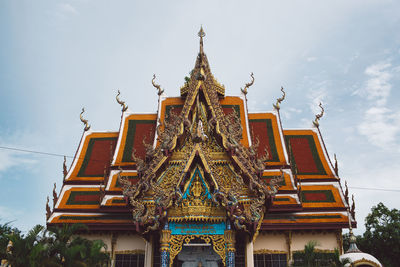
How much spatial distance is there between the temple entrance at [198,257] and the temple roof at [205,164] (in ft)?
6.47

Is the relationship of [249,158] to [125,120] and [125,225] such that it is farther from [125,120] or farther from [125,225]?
[125,120]

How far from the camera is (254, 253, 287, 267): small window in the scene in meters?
12.2

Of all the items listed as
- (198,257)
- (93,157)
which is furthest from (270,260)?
(93,157)

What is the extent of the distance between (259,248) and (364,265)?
3376 mm

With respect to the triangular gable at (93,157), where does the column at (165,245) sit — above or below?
below

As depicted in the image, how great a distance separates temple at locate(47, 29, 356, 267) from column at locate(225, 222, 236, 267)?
0.03 m

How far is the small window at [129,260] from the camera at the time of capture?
1243 cm

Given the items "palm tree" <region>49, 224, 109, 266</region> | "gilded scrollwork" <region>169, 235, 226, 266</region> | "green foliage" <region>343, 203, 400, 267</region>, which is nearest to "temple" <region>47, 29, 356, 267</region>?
"gilded scrollwork" <region>169, 235, 226, 266</region>

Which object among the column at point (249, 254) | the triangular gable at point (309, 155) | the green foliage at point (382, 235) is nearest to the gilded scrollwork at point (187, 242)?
the column at point (249, 254)

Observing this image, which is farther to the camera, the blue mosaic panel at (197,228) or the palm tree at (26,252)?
the blue mosaic panel at (197,228)

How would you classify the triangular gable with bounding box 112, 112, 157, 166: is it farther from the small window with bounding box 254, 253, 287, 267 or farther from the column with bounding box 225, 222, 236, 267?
the small window with bounding box 254, 253, 287, 267

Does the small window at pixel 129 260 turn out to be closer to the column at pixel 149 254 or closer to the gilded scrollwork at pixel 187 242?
the column at pixel 149 254

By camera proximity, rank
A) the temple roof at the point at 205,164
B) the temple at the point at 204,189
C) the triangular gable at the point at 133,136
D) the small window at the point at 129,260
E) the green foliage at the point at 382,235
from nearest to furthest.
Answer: the temple at the point at 204,189 → the temple roof at the point at 205,164 → the small window at the point at 129,260 → the triangular gable at the point at 133,136 → the green foliage at the point at 382,235

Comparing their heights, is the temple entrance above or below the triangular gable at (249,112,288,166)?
below
